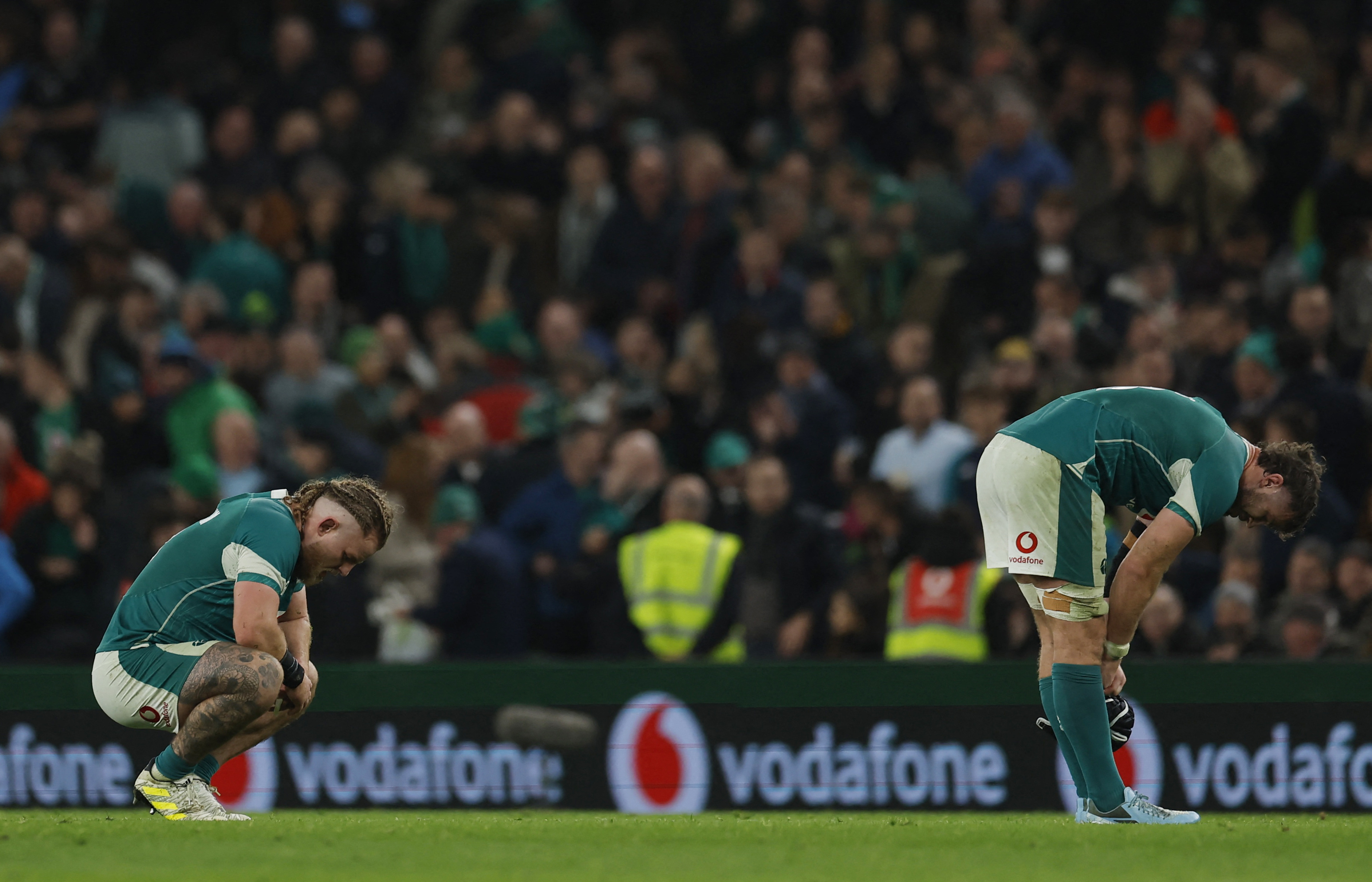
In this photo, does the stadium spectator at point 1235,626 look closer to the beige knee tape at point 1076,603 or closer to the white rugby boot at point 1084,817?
the white rugby boot at point 1084,817

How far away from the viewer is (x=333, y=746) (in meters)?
11.8

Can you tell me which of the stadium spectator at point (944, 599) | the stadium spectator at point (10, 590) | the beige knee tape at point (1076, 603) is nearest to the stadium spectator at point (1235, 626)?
the stadium spectator at point (944, 599)

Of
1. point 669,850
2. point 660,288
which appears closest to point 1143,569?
point 669,850

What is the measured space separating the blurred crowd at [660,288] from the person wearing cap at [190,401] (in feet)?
0.09

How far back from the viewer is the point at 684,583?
1209 centimetres

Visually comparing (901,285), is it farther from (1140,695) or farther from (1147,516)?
(1147,516)

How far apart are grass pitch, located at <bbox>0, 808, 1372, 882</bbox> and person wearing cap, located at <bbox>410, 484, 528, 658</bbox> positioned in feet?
11.7

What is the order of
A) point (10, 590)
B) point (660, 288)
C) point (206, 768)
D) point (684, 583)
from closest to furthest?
1. point (206, 768)
2. point (684, 583)
3. point (10, 590)
4. point (660, 288)

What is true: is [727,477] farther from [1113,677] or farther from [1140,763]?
[1113,677]

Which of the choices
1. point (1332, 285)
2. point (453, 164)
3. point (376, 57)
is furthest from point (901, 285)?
point (376, 57)

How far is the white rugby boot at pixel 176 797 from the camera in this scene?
8.02 m

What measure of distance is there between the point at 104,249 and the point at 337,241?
72.9 inches

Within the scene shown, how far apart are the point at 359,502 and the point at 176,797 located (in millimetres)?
1398

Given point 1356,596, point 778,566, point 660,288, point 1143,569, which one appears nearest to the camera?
point 1143,569
